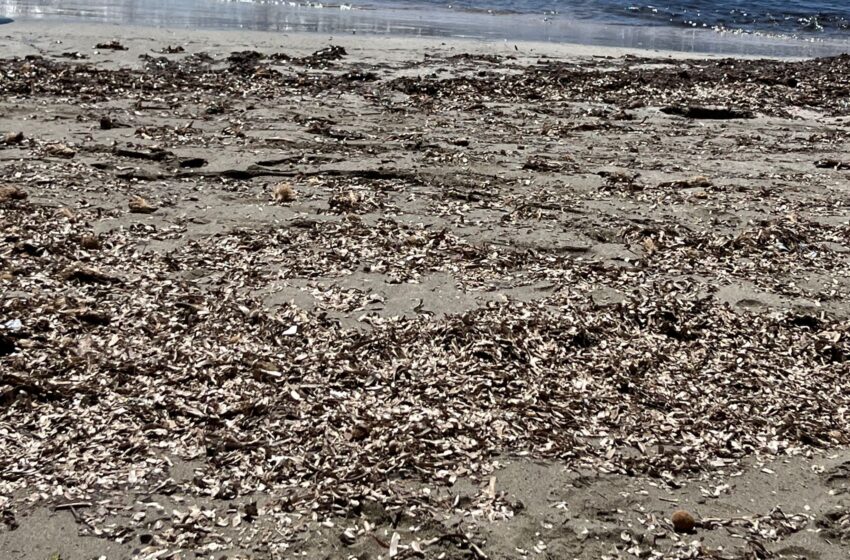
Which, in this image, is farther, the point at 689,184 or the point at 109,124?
the point at 109,124

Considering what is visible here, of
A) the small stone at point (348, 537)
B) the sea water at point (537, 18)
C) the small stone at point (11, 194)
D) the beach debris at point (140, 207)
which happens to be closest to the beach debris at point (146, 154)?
the beach debris at point (140, 207)

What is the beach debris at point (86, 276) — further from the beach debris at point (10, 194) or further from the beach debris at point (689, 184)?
the beach debris at point (689, 184)

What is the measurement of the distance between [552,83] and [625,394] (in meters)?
7.55

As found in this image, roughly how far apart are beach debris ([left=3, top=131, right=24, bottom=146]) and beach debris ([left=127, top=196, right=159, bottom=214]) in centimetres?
178

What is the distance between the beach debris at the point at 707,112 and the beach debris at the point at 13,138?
22.4ft

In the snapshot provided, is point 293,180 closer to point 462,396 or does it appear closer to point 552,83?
point 462,396

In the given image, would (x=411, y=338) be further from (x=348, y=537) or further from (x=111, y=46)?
(x=111, y=46)

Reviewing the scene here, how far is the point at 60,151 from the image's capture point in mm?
6113

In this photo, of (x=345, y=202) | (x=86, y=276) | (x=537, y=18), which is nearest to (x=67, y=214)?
(x=86, y=276)

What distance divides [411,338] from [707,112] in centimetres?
655

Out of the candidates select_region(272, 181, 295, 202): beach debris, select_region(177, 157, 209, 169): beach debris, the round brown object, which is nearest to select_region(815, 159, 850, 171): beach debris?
select_region(272, 181, 295, 202): beach debris

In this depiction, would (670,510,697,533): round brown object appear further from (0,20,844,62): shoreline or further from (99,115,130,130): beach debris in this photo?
(0,20,844,62): shoreline

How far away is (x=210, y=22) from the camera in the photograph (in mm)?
15711

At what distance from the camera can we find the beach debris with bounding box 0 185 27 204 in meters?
5.12
